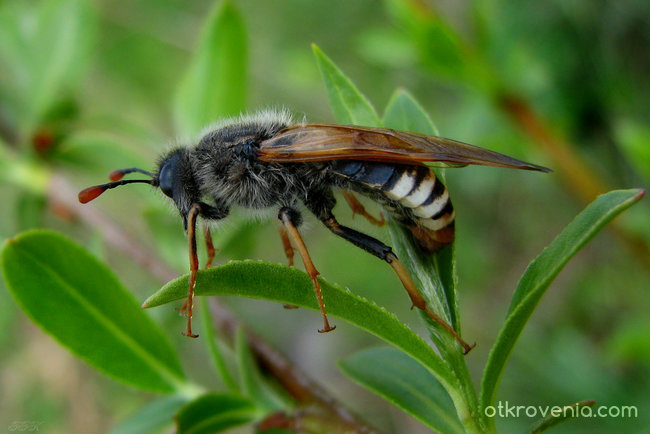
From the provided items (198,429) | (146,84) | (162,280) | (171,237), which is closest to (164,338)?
(198,429)

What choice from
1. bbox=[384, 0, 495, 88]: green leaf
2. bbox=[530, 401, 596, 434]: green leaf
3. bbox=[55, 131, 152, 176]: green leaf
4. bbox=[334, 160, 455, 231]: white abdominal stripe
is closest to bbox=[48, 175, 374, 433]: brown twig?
bbox=[55, 131, 152, 176]: green leaf

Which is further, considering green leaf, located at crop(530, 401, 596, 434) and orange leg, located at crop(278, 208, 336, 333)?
→ orange leg, located at crop(278, 208, 336, 333)

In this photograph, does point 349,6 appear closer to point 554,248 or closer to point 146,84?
point 146,84

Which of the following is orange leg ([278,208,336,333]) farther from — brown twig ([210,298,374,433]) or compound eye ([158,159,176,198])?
compound eye ([158,159,176,198])

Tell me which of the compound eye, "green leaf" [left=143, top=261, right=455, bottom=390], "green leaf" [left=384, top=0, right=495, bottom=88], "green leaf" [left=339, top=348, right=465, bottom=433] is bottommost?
"green leaf" [left=339, top=348, right=465, bottom=433]

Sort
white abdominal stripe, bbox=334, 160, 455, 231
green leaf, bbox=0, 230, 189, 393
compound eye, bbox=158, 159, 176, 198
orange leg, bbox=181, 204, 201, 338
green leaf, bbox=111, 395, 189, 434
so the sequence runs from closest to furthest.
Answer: green leaf, bbox=0, 230, 189, 393, green leaf, bbox=111, 395, 189, 434, orange leg, bbox=181, 204, 201, 338, white abdominal stripe, bbox=334, 160, 455, 231, compound eye, bbox=158, 159, 176, 198

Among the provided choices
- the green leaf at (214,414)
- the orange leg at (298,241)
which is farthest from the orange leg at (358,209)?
the green leaf at (214,414)

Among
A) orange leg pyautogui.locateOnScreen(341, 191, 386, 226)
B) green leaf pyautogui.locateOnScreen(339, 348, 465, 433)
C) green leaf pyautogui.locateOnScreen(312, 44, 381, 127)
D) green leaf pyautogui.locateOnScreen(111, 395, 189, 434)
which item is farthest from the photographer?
orange leg pyautogui.locateOnScreen(341, 191, 386, 226)
